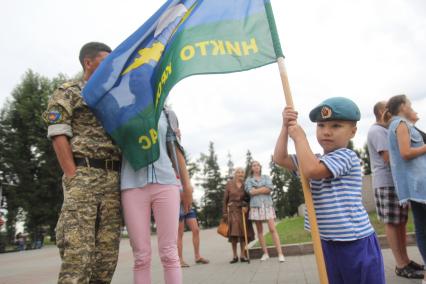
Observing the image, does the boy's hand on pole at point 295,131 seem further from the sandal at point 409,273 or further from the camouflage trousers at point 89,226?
the sandal at point 409,273

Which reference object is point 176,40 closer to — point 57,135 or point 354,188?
point 57,135

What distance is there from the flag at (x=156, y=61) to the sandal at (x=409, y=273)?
3.39m

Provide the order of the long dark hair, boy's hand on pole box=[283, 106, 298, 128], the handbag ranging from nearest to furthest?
boy's hand on pole box=[283, 106, 298, 128], the long dark hair, the handbag

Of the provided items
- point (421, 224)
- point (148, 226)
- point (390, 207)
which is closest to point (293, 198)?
point (390, 207)

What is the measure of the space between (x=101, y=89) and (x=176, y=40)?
2.31ft

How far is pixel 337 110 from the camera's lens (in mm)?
2447

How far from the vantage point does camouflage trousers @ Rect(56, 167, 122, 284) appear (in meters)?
2.81

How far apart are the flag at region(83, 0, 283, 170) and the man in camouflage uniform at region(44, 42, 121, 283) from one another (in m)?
0.14

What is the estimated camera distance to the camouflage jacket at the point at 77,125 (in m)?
3.09

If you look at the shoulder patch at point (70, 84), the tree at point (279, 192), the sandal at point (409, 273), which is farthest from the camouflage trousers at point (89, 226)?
the tree at point (279, 192)

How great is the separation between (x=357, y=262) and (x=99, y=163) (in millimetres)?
1982

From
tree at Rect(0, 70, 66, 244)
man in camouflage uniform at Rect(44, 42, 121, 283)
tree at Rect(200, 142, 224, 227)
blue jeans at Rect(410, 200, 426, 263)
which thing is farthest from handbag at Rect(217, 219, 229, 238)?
tree at Rect(200, 142, 224, 227)

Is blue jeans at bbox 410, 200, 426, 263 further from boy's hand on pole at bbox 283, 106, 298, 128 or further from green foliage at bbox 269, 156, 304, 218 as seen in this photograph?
green foliage at bbox 269, 156, 304, 218

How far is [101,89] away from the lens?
3.13 m
